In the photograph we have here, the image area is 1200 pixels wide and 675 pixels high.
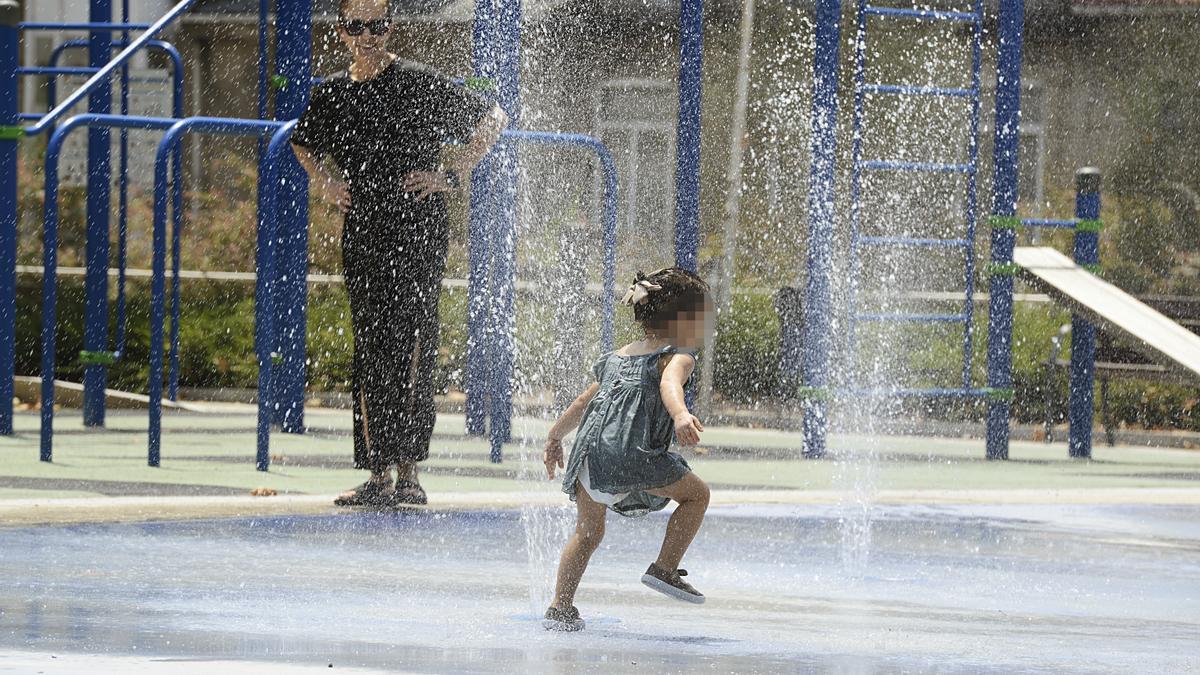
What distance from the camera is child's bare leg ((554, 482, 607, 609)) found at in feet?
18.4

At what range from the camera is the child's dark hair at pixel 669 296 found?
5730 millimetres

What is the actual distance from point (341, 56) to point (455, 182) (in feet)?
52.4

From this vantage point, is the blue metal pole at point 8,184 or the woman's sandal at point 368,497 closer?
the woman's sandal at point 368,497

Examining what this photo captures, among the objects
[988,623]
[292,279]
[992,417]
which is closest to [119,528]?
[988,623]

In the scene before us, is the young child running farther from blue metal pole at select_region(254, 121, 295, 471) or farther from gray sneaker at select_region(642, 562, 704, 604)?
blue metal pole at select_region(254, 121, 295, 471)

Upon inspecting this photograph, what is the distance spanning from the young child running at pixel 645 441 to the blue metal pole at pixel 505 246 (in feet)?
15.4

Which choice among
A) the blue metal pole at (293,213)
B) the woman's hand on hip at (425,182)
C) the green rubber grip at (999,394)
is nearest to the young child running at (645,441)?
the woman's hand on hip at (425,182)

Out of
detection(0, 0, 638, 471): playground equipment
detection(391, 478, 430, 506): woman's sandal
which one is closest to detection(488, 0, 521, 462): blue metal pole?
detection(0, 0, 638, 471): playground equipment

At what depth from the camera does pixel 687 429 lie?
5.30 m

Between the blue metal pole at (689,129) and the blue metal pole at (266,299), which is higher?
the blue metal pole at (689,129)

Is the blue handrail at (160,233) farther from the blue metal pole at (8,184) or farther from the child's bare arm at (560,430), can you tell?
the child's bare arm at (560,430)

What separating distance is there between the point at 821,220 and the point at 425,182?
3.79 metres

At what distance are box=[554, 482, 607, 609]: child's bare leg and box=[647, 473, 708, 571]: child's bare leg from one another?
0.53 feet

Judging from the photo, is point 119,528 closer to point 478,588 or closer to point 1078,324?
point 478,588
